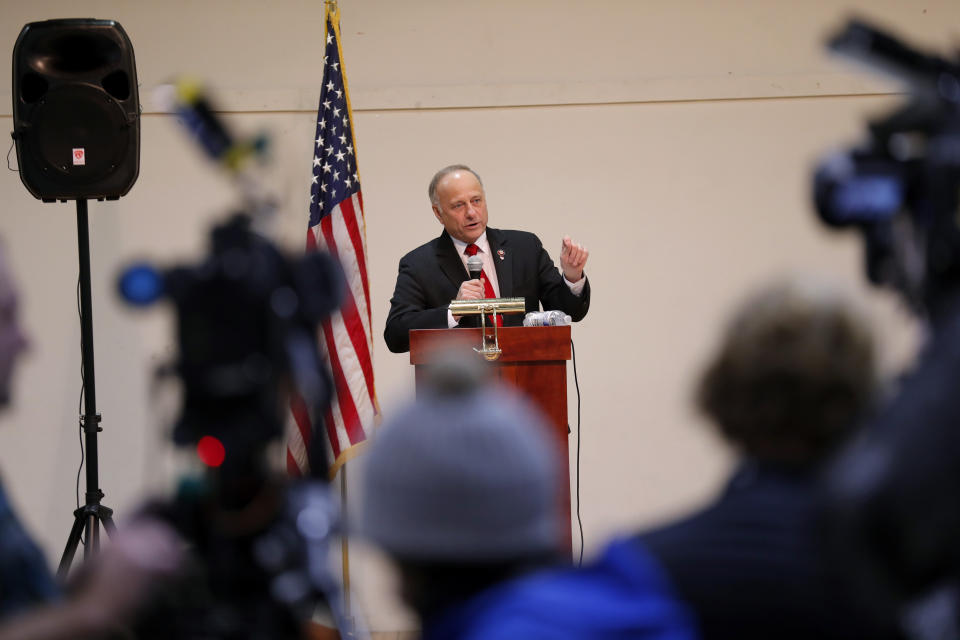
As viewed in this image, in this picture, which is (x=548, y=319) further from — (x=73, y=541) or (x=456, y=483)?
(x=456, y=483)

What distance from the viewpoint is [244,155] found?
125cm

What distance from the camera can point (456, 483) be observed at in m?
0.92

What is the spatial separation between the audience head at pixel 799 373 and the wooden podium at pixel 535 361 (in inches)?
86.9

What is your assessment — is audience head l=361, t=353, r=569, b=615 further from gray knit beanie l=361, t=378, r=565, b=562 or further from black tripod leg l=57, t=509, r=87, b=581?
black tripod leg l=57, t=509, r=87, b=581

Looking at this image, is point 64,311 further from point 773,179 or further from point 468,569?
point 468,569

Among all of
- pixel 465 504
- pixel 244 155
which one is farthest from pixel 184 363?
pixel 465 504

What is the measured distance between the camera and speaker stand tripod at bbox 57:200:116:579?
341cm

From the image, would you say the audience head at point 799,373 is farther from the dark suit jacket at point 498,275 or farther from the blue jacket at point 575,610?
the dark suit jacket at point 498,275

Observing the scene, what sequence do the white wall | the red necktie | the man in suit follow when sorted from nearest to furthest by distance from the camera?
the red necktie < the man in suit < the white wall

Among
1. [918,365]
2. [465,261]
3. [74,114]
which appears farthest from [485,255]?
[918,365]

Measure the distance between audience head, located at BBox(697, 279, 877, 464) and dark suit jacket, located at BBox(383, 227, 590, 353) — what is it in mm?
2707

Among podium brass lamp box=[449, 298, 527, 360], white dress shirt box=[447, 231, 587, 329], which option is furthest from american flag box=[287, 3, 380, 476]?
podium brass lamp box=[449, 298, 527, 360]

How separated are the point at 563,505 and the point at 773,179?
238 cm

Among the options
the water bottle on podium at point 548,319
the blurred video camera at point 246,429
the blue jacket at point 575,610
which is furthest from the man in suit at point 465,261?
the blue jacket at point 575,610
